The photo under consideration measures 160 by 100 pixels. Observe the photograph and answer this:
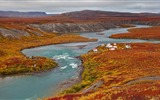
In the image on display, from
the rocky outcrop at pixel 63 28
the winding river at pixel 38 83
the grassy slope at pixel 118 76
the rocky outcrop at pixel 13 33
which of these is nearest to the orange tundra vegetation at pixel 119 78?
the grassy slope at pixel 118 76

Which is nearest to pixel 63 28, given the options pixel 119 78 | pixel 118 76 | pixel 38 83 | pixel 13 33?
pixel 13 33

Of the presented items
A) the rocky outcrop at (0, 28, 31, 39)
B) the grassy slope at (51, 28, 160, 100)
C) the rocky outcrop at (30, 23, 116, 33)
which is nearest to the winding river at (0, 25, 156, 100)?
the grassy slope at (51, 28, 160, 100)

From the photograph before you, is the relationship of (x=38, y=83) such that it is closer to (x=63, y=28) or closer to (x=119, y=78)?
(x=119, y=78)

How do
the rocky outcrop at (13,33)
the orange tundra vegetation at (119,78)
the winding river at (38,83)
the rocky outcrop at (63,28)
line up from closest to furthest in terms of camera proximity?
the orange tundra vegetation at (119,78)
the winding river at (38,83)
the rocky outcrop at (13,33)
the rocky outcrop at (63,28)

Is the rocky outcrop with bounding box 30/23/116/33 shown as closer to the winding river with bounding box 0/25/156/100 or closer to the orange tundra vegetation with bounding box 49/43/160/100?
the orange tundra vegetation with bounding box 49/43/160/100

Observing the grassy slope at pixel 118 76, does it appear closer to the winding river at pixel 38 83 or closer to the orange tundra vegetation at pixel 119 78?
the orange tundra vegetation at pixel 119 78

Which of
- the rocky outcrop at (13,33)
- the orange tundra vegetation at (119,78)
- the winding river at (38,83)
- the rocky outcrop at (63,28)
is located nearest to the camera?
the orange tundra vegetation at (119,78)

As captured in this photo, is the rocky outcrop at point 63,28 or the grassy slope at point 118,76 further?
the rocky outcrop at point 63,28
